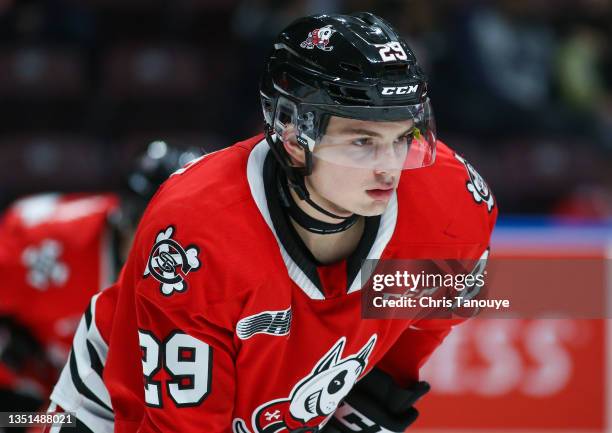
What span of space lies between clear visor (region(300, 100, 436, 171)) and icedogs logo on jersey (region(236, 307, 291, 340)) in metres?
0.29

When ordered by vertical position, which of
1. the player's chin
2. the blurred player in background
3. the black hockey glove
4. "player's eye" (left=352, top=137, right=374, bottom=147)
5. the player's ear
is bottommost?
the blurred player in background

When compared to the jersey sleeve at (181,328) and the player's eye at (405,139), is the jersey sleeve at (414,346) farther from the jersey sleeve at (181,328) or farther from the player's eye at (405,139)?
the jersey sleeve at (181,328)

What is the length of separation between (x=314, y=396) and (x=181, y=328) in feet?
1.22

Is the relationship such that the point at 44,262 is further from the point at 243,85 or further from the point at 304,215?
the point at 243,85

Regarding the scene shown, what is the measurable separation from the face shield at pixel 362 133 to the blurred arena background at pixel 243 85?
2.99 m

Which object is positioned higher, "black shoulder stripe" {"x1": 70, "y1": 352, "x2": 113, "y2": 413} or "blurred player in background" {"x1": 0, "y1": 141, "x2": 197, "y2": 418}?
"black shoulder stripe" {"x1": 70, "y1": 352, "x2": 113, "y2": 413}

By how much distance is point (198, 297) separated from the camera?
6.18ft

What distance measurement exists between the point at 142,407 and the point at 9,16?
11.9ft

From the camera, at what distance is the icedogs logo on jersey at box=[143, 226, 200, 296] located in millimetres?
1879

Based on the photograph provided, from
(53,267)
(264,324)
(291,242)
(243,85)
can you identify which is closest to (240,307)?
(264,324)

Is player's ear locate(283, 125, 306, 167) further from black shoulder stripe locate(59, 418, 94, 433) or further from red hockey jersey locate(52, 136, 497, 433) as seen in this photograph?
black shoulder stripe locate(59, 418, 94, 433)

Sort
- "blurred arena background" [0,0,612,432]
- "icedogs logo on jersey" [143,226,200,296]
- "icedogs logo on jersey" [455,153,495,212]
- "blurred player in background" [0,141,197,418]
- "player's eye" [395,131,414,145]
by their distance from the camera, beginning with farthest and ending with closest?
"blurred arena background" [0,0,612,432]
"blurred player in background" [0,141,197,418]
"icedogs logo on jersey" [455,153,495,212]
"player's eye" [395,131,414,145]
"icedogs logo on jersey" [143,226,200,296]

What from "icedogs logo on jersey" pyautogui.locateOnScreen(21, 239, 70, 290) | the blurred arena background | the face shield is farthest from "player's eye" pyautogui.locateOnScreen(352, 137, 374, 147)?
the blurred arena background

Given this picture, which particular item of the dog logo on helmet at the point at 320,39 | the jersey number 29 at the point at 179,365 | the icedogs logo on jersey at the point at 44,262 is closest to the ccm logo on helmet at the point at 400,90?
the dog logo on helmet at the point at 320,39
